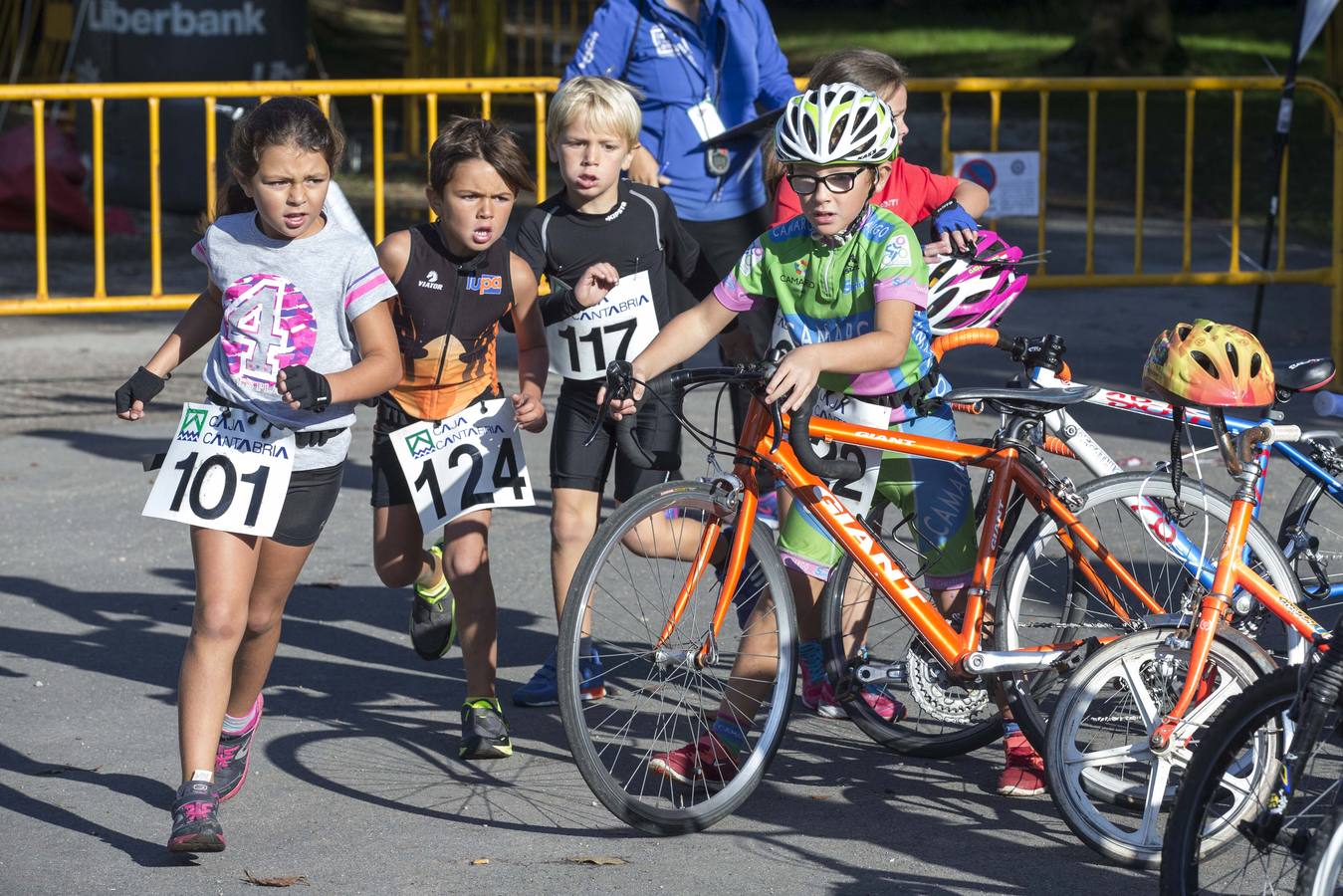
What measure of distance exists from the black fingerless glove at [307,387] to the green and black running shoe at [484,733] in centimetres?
118

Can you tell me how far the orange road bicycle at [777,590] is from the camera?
427 centimetres

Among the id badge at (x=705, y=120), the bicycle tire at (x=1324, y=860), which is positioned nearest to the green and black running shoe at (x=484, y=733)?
the bicycle tire at (x=1324, y=860)

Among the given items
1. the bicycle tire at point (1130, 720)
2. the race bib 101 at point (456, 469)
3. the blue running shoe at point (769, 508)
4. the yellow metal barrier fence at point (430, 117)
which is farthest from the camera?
the yellow metal barrier fence at point (430, 117)

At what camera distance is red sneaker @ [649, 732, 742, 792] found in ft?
15.0

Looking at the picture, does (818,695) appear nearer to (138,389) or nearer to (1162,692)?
(1162,692)

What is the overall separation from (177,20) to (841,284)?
39.6 feet

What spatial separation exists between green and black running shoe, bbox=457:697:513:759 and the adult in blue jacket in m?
2.05

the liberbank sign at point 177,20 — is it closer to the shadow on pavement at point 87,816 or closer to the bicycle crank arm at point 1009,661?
the shadow on pavement at point 87,816

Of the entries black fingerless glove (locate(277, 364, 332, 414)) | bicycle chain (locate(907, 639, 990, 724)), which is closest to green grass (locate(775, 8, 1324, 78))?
bicycle chain (locate(907, 639, 990, 724))

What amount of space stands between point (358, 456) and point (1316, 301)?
638 centimetres

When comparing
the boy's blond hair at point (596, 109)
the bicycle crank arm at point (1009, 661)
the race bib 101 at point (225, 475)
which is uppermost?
the boy's blond hair at point (596, 109)

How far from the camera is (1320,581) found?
500cm

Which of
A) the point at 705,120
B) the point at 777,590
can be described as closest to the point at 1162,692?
the point at 777,590

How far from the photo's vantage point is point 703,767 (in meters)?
4.61
